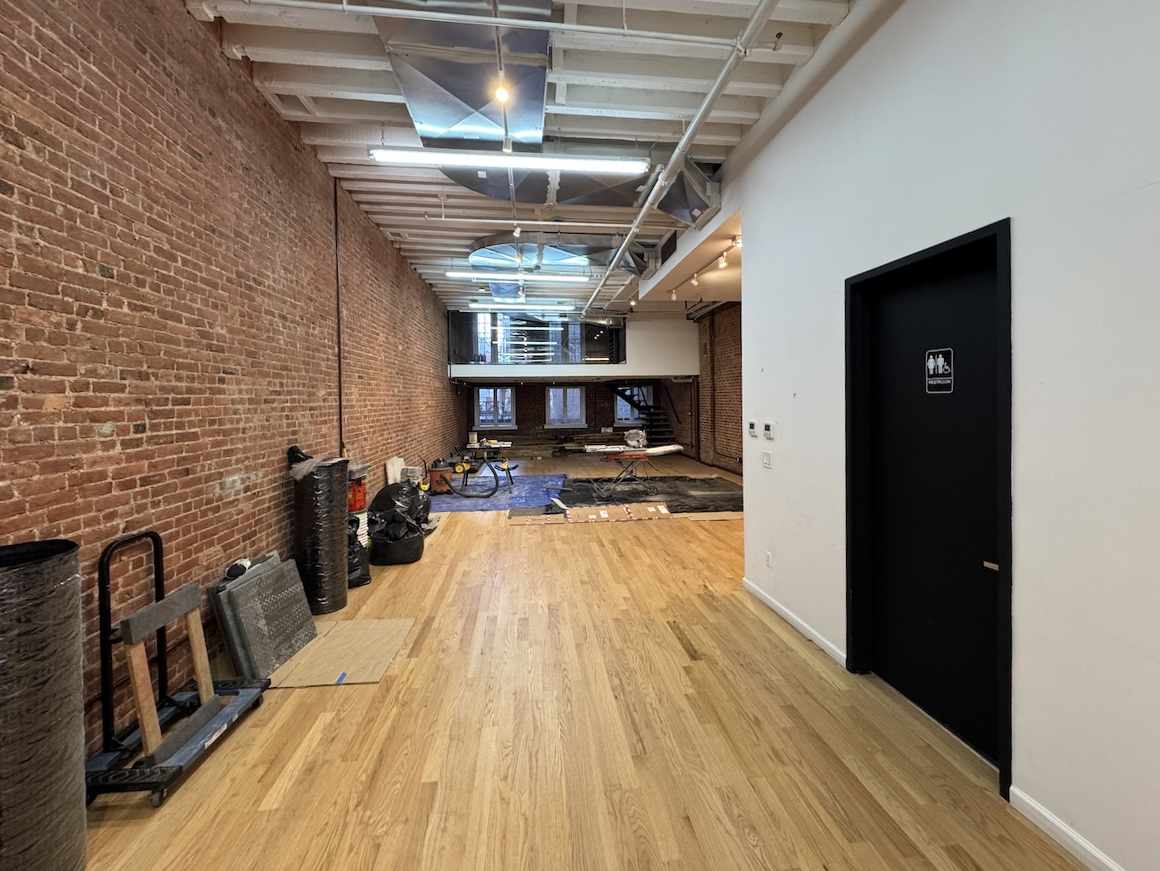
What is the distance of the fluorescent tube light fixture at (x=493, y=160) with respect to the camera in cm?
330

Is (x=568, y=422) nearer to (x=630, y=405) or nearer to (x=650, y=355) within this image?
(x=630, y=405)

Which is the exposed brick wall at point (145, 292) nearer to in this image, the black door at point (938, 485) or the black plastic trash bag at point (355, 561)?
the black plastic trash bag at point (355, 561)

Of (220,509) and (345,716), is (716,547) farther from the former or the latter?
(220,509)

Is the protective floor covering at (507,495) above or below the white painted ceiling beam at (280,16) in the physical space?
below

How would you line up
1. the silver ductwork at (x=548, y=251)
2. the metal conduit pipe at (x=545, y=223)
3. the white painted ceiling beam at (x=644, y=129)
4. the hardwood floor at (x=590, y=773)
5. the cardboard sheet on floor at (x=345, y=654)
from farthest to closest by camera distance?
the silver ductwork at (x=548, y=251), the metal conduit pipe at (x=545, y=223), the white painted ceiling beam at (x=644, y=129), the cardboard sheet on floor at (x=345, y=654), the hardwood floor at (x=590, y=773)

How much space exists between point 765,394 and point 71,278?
12.5ft

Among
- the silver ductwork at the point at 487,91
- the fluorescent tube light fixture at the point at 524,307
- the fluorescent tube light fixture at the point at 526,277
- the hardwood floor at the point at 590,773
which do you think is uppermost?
the fluorescent tube light fixture at the point at 524,307

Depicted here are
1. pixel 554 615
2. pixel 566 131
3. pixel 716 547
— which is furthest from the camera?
pixel 716 547

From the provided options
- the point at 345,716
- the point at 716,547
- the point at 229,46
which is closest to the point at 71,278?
the point at 229,46

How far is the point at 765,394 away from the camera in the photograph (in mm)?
3549

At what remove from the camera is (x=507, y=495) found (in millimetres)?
7977

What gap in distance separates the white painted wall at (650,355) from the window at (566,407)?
3.74 m

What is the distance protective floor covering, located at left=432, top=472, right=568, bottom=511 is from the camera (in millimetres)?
7129

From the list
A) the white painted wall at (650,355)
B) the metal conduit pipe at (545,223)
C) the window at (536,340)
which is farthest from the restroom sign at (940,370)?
the white painted wall at (650,355)
